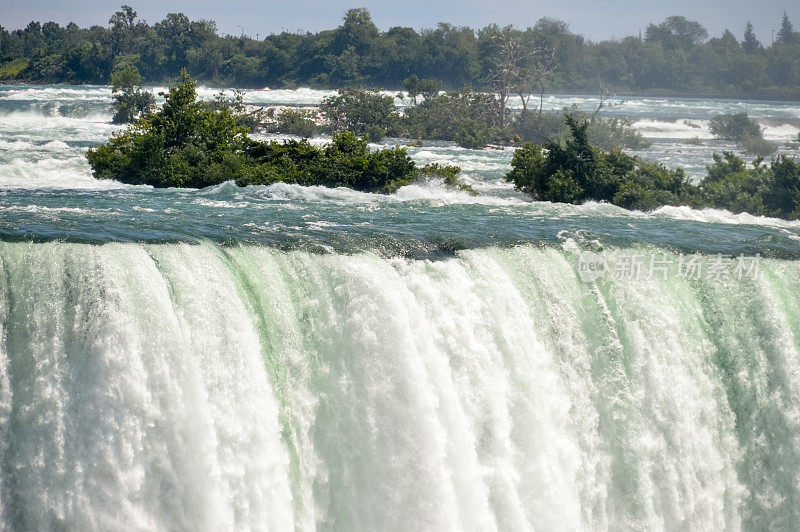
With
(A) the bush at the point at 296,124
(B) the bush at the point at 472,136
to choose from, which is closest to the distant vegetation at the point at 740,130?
(B) the bush at the point at 472,136

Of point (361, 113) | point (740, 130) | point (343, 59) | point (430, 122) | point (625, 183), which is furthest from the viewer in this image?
point (343, 59)

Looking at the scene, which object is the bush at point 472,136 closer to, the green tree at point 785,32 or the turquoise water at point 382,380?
the turquoise water at point 382,380

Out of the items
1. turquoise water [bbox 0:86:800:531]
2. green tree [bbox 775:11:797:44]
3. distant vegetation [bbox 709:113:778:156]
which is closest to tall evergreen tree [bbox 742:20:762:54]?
green tree [bbox 775:11:797:44]

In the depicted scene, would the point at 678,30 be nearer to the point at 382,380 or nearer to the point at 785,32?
the point at 785,32

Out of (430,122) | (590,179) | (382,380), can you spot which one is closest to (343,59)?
(430,122)

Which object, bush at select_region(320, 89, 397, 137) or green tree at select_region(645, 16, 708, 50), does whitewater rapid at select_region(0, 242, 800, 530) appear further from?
green tree at select_region(645, 16, 708, 50)

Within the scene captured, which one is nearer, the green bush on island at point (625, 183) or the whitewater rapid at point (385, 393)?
the whitewater rapid at point (385, 393)
